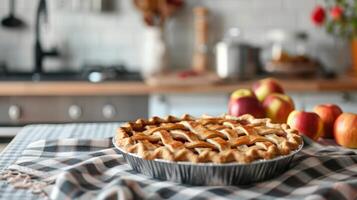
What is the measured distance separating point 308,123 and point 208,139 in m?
0.36

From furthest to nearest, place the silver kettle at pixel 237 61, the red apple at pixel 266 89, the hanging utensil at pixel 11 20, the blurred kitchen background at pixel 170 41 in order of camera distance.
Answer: the hanging utensil at pixel 11 20, the blurred kitchen background at pixel 170 41, the silver kettle at pixel 237 61, the red apple at pixel 266 89

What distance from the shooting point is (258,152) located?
1.15 metres

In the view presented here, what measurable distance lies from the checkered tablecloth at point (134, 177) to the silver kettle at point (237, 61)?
1.56 m

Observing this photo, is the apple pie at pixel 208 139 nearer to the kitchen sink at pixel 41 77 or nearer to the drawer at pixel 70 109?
the drawer at pixel 70 109

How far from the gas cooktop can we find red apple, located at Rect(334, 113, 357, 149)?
1.55 m

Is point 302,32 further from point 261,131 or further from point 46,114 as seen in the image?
point 261,131

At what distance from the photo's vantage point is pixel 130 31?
3.36 meters

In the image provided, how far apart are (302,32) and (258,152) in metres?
2.28

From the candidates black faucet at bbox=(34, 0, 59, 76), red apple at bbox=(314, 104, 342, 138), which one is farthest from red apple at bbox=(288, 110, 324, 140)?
black faucet at bbox=(34, 0, 59, 76)

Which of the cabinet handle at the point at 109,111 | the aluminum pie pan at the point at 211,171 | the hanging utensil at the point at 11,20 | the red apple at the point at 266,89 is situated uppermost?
the hanging utensil at the point at 11,20

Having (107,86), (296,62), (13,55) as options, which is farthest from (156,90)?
(13,55)

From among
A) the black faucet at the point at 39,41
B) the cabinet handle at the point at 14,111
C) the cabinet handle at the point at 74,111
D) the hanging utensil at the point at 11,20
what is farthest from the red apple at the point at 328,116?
the hanging utensil at the point at 11,20

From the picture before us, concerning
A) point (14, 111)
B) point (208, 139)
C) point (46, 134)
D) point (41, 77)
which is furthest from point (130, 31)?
point (208, 139)

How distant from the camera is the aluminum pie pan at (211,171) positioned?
1.11 metres
